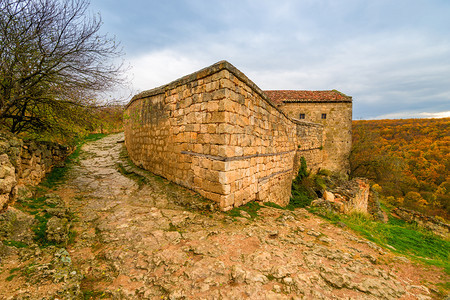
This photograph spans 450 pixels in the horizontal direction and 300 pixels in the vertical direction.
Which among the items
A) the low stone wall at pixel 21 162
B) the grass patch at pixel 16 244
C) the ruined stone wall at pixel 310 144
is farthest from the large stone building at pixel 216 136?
the ruined stone wall at pixel 310 144

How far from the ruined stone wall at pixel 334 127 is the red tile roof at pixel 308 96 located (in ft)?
1.35

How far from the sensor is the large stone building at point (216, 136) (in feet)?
13.4

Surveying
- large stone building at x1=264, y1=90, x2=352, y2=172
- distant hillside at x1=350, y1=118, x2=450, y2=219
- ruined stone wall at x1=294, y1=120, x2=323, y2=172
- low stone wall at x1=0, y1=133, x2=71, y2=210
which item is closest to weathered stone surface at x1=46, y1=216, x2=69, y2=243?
low stone wall at x1=0, y1=133, x2=71, y2=210

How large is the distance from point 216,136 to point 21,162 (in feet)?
14.7

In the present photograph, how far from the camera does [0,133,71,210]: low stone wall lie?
269 centimetres

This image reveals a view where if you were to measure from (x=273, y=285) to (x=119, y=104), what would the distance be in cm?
573

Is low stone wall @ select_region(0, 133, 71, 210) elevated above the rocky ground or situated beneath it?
elevated above

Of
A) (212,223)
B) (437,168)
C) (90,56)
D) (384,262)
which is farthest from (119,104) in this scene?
(437,168)

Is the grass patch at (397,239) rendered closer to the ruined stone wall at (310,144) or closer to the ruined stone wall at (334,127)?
the ruined stone wall at (310,144)

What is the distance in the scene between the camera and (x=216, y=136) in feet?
13.6

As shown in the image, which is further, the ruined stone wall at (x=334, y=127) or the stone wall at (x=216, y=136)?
the ruined stone wall at (x=334, y=127)

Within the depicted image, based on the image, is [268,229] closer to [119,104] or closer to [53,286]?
[53,286]

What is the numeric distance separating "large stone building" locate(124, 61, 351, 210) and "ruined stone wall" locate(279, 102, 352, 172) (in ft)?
45.7

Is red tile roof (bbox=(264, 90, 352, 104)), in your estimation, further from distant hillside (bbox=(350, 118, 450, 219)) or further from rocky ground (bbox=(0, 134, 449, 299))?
rocky ground (bbox=(0, 134, 449, 299))
